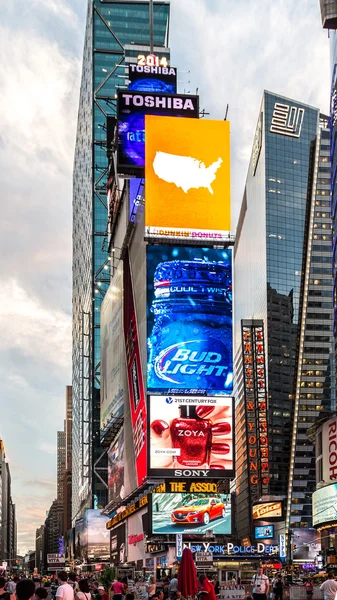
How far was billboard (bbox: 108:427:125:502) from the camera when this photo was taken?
334ft

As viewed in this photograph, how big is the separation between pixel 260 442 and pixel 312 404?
24.0 meters

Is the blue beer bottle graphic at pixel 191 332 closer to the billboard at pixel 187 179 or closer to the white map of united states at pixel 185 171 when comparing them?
the billboard at pixel 187 179

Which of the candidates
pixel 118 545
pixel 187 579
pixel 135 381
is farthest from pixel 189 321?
pixel 187 579

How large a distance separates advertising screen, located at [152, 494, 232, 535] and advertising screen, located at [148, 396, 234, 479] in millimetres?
1933

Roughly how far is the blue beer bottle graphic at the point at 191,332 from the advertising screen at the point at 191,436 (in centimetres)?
165

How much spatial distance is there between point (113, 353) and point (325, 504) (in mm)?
31857

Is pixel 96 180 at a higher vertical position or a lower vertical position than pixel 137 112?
higher

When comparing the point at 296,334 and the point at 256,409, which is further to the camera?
the point at 296,334

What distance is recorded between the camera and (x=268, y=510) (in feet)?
A: 529

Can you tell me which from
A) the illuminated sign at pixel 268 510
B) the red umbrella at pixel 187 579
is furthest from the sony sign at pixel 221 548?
the illuminated sign at pixel 268 510

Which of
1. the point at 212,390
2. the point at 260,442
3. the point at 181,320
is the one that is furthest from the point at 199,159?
the point at 260,442

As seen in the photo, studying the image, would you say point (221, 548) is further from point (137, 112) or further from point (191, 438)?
point (137, 112)

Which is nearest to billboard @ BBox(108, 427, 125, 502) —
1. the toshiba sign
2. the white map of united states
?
the toshiba sign

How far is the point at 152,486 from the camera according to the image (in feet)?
267
